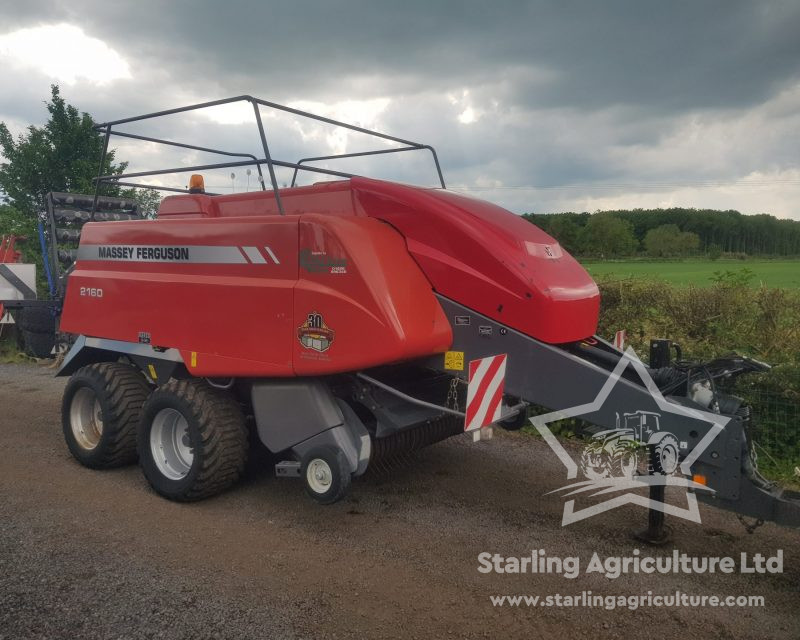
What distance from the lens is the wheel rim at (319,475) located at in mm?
3893

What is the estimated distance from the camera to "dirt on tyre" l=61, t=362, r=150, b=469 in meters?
5.09

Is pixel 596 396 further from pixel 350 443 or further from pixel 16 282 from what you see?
pixel 16 282

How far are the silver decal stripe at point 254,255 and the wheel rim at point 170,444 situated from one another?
134 cm

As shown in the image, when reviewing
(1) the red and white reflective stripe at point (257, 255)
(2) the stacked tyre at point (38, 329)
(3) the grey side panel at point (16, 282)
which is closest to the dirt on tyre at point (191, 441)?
(1) the red and white reflective stripe at point (257, 255)

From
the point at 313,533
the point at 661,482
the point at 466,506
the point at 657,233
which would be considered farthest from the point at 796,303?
the point at 657,233

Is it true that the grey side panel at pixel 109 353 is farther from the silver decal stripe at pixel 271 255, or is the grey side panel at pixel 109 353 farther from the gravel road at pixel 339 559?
the silver decal stripe at pixel 271 255

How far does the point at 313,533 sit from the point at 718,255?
32534mm

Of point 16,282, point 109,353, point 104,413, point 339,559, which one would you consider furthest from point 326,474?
point 16,282

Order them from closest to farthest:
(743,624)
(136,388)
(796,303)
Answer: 1. (743,624)
2. (136,388)
3. (796,303)

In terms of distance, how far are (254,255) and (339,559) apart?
76.8 inches

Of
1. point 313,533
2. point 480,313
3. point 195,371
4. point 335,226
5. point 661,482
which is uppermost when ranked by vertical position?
point 335,226

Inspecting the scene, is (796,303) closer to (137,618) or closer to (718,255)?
(137,618)

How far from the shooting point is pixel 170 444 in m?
4.81

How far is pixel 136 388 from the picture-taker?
5.18 m
